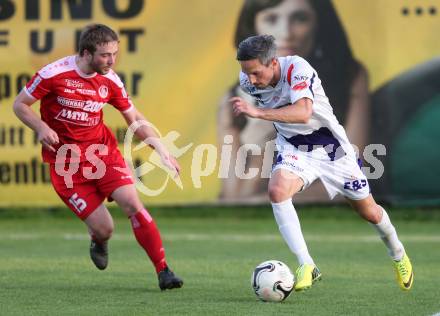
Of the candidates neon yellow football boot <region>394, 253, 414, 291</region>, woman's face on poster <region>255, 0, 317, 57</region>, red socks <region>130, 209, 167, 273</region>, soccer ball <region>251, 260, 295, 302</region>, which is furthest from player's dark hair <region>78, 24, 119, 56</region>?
woman's face on poster <region>255, 0, 317, 57</region>

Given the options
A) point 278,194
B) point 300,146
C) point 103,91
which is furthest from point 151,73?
point 278,194

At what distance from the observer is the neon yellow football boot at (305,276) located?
24.8 ft

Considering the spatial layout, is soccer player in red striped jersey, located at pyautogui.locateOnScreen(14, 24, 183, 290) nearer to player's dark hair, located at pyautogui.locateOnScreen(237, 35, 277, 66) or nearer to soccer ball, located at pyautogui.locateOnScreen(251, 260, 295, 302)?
soccer ball, located at pyautogui.locateOnScreen(251, 260, 295, 302)

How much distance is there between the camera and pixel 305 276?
7598 millimetres

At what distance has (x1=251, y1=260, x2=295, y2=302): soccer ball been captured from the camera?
24.7 ft

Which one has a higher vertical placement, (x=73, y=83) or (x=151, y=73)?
(x=73, y=83)

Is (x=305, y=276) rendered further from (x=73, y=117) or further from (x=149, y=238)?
(x=73, y=117)

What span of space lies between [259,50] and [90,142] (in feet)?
5.97

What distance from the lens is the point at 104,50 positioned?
26.7 ft

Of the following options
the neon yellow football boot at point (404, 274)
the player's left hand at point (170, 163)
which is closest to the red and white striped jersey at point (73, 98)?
the player's left hand at point (170, 163)

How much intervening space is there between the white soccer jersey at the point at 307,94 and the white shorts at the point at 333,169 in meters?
0.06

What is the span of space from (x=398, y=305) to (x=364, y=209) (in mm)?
1065

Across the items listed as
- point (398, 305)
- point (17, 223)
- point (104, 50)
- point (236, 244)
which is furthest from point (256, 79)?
A: point (17, 223)

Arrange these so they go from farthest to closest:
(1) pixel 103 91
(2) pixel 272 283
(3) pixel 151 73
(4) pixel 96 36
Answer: (3) pixel 151 73
(1) pixel 103 91
(4) pixel 96 36
(2) pixel 272 283
